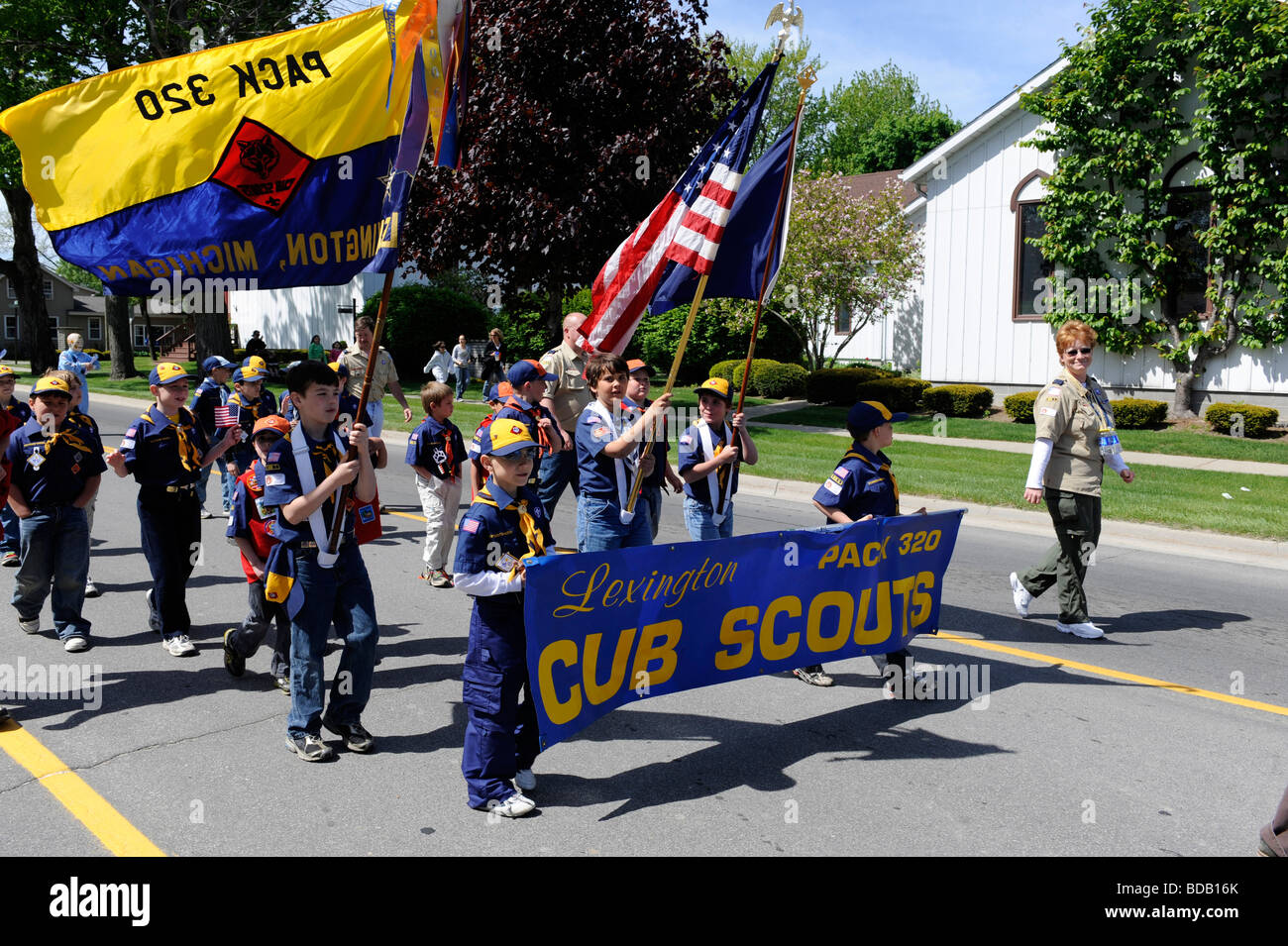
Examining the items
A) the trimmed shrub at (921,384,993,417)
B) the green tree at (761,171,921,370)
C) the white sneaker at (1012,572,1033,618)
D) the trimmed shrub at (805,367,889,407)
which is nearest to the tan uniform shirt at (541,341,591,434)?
the white sneaker at (1012,572,1033,618)

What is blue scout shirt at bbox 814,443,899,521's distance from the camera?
20.2ft

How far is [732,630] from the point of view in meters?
5.45

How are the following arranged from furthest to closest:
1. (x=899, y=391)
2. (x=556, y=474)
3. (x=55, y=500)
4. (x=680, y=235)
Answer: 1. (x=899, y=391)
2. (x=556, y=474)
3. (x=55, y=500)
4. (x=680, y=235)

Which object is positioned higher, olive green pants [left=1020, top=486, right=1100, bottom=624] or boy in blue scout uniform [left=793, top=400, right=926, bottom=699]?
boy in blue scout uniform [left=793, top=400, right=926, bottom=699]

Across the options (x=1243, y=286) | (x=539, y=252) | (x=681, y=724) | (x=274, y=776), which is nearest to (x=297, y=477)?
(x=274, y=776)

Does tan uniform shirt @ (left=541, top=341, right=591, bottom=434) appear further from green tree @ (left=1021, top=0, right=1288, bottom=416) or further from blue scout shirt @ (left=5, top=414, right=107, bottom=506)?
green tree @ (left=1021, top=0, right=1288, bottom=416)

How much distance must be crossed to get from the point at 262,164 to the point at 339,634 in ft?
8.42

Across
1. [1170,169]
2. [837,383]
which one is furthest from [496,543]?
[837,383]

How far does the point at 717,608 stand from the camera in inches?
211

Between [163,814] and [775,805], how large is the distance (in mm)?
2614

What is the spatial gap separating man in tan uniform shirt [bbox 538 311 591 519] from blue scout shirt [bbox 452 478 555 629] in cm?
360

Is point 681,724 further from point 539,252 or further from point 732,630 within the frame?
point 539,252

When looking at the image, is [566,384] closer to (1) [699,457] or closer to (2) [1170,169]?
(1) [699,457]

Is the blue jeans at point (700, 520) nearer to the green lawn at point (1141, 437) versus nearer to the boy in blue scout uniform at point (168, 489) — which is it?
the boy in blue scout uniform at point (168, 489)
